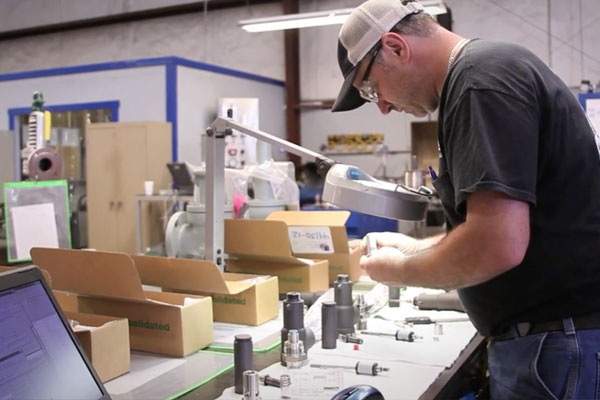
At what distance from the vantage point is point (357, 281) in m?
2.44

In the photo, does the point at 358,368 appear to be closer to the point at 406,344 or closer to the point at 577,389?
the point at 406,344

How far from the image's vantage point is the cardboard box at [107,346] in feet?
4.36

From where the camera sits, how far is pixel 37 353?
101cm

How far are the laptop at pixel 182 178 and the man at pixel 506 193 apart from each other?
3355 millimetres

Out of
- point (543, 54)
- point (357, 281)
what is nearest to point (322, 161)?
point (357, 281)

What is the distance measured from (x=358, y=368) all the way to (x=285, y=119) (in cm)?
631

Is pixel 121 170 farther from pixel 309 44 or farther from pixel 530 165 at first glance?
pixel 530 165

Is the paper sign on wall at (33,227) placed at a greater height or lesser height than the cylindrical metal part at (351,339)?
greater

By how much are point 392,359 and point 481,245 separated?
25.3 inches

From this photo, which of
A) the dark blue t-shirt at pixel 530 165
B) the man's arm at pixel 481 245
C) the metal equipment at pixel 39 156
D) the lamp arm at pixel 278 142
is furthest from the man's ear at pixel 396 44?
the metal equipment at pixel 39 156

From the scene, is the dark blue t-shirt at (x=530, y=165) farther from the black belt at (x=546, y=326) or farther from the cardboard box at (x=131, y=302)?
the cardboard box at (x=131, y=302)

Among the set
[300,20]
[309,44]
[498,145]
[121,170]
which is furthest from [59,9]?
[498,145]

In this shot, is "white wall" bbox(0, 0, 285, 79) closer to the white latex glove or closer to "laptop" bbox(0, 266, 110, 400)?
the white latex glove

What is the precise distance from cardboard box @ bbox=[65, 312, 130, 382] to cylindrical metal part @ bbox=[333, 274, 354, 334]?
1.90 ft
